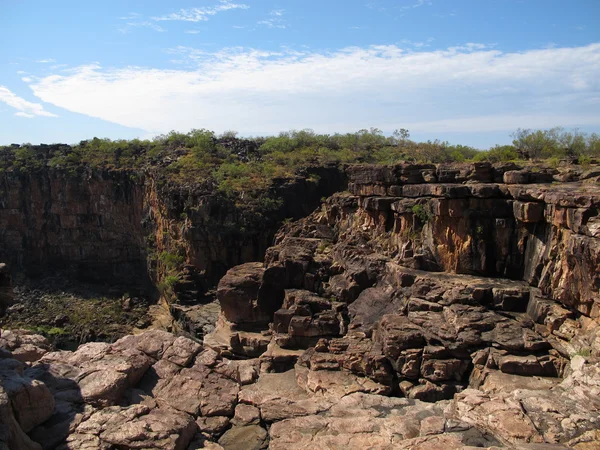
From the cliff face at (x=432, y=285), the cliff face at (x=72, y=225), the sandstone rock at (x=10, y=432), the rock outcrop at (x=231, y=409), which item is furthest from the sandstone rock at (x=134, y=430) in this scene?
the cliff face at (x=72, y=225)

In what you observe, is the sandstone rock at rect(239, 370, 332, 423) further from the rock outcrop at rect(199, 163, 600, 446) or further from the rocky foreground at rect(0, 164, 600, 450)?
the rock outcrop at rect(199, 163, 600, 446)

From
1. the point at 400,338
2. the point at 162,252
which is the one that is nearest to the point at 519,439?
the point at 400,338

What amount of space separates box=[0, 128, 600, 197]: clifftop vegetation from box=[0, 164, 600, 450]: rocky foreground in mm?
13956

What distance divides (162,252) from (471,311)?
29151 millimetres

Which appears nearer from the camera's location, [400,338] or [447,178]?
[400,338]

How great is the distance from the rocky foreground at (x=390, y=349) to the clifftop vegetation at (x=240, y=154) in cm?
1396

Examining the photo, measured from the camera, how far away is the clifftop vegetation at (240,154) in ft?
140

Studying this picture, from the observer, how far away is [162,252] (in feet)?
144

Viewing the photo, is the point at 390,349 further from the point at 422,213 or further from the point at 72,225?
the point at 72,225

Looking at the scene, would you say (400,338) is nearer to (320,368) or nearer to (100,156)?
(320,368)

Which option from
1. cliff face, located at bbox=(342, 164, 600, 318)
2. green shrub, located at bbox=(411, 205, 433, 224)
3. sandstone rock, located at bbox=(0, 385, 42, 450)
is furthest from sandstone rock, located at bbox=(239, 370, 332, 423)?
green shrub, located at bbox=(411, 205, 433, 224)

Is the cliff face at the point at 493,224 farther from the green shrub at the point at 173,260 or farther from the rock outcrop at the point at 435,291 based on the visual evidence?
the green shrub at the point at 173,260

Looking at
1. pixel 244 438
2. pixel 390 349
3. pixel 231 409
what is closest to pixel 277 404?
pixel 231 409

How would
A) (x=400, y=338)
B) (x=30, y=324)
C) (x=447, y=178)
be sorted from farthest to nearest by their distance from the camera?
(x=30, y=324) → (x=447, y=178) → (x=400, y=338)
